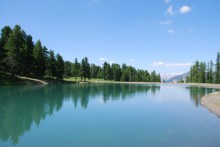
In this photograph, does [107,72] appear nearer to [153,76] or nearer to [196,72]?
[153,76]

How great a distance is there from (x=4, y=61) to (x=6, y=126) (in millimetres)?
58381

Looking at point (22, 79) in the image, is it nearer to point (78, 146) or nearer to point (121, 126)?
point (121, 126)

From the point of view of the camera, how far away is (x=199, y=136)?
17.7 m

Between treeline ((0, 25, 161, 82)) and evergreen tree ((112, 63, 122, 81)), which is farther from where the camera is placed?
evergreen tree ((112, 63, 122, 81))

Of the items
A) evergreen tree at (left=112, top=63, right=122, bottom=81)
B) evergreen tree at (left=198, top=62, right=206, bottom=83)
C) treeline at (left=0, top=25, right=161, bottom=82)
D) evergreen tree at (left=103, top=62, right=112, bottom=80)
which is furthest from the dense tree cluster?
evergreen tree at (left=198, top=62, right=206, bottom=83)

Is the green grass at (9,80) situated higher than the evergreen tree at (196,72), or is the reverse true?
the evergreen tree at (196,72)

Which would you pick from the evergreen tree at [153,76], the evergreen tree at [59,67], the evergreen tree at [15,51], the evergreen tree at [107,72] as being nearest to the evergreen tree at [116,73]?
the evergreen tree at [107,72]

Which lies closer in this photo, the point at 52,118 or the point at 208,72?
the point at 52,118

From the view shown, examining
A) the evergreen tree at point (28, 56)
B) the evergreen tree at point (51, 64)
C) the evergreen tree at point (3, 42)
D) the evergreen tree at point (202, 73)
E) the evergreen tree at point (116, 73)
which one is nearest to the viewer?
the evergreen tree at point (3, 42)

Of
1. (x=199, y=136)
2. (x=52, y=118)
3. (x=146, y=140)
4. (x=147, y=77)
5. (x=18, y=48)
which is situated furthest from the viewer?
(x=147, y=77)

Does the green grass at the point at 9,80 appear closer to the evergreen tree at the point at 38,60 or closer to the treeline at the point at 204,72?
the evergreen tree at the point at 38,60

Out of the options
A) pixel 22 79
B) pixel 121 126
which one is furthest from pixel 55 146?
pixel 22 79

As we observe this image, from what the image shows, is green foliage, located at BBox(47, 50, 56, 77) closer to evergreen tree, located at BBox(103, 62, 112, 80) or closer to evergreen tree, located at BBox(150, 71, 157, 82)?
evergreen tree, located at BBox(103, 62, 112, 80)

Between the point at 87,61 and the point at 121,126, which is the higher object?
the point at 87,61
